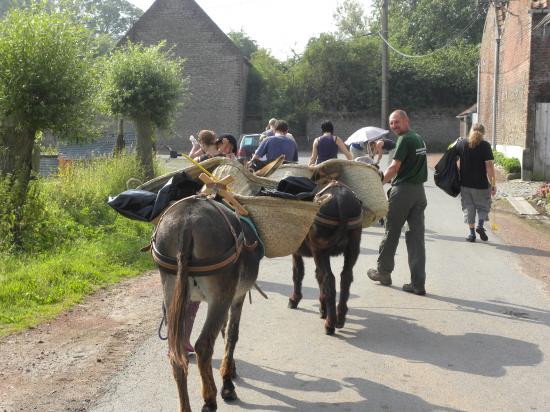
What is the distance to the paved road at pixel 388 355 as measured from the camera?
4.99 metres

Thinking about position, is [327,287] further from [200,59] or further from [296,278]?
[200,59]

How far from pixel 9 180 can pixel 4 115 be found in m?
1.10

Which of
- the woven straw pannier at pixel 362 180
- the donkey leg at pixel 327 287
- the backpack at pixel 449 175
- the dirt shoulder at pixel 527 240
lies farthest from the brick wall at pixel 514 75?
the donkey leg at pixel 327 287

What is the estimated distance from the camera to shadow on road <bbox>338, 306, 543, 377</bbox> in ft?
19.0

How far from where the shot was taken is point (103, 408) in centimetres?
479

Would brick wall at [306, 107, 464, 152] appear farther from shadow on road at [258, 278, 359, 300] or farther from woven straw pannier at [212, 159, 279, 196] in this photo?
woven straw pannier at [212, 159, 279, 196]

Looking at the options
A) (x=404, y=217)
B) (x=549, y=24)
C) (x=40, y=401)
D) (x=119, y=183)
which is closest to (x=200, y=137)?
(x=404, y=217)

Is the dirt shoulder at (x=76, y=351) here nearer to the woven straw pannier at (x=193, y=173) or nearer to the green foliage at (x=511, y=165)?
the woven straw pannier at (x=193, y=173)

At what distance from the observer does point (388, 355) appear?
6031mm

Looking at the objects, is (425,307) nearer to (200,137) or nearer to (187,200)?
(200,137)

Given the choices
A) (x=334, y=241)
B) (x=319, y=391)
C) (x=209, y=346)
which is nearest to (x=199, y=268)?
(x=209, y=346)

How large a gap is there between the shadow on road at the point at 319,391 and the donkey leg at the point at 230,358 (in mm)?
102

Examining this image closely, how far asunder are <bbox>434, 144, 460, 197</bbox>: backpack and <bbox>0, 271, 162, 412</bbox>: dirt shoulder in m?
5.57

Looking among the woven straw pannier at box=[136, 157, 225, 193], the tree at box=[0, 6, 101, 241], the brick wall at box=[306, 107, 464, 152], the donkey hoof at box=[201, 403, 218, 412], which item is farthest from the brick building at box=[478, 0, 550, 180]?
the brick wall at box=[306, 107, 464, 152]
